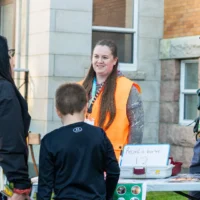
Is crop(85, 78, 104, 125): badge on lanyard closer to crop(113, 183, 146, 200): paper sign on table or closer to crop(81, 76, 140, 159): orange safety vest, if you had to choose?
crop(81, 76, 140, 159): orange safety vest

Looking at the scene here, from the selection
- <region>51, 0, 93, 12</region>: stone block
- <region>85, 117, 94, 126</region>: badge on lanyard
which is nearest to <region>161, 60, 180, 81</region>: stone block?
<region>51, 0, 93, 12</region>: stone block

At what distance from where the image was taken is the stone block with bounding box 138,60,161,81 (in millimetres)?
12109

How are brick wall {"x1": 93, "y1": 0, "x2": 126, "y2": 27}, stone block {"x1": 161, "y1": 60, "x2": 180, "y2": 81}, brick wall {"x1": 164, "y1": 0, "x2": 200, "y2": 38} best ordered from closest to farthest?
brick wall {"x1": 164, "y1": 0, "x2": 200, "y2": 38}
stone block {"x1": 161, "y1": 60, "x2": 180, "y2": 81}
brick wall {"x1": 93, "y1": 0, "x2": 126, "y2": 27}

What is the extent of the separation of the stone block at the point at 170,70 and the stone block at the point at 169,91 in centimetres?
7

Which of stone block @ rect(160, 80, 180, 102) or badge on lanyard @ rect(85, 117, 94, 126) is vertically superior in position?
stone block @ rect(160, 80, 180, 102)

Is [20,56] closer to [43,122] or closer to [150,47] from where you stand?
[43,122]

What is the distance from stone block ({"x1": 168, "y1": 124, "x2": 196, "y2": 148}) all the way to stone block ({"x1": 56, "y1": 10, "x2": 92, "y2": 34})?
2.13m

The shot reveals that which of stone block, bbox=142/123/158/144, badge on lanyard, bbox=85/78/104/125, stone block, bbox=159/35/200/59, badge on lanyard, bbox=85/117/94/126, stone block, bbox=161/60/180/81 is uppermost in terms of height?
stone block, bbox=159/35/200/59

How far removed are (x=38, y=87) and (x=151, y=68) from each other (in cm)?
204

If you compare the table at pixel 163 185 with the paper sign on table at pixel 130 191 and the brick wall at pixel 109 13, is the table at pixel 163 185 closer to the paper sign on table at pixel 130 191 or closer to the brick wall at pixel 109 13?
the paper sign on table at pixel 130 191

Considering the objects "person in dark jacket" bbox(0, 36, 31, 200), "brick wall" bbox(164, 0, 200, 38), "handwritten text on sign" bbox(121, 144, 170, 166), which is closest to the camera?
"person in dark jacket" bbox(0, 36, 31, 200)

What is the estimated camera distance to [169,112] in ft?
39.1

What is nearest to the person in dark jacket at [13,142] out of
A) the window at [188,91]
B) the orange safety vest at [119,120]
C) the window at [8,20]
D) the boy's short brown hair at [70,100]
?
the boy's short brown hair at [70,100]

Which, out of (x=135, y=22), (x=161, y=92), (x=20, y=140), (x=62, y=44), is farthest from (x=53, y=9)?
(x=20, y=140)
